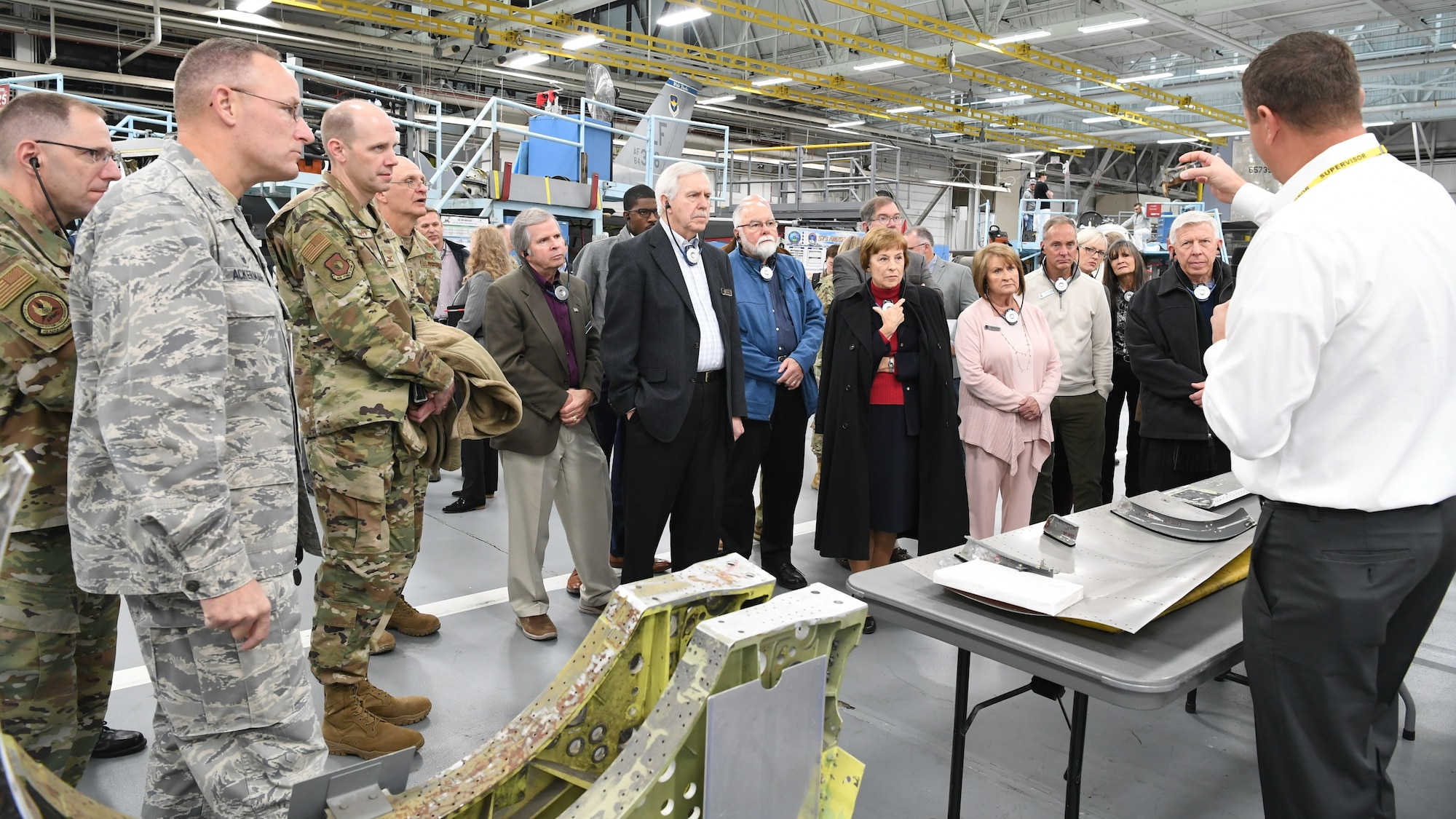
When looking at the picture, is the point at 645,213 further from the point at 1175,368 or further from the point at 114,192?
the point at 114,192

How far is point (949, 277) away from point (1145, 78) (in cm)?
1408

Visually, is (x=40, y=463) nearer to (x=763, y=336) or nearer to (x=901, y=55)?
(x=763, y=336)

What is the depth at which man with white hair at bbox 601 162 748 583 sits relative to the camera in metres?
3.24

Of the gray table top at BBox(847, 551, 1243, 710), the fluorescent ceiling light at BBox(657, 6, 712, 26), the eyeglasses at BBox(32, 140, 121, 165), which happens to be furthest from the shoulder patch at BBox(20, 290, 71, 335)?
the fluorescent ceiling light at BBox(657, 6, 712, 26)

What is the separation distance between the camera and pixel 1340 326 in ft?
4.88

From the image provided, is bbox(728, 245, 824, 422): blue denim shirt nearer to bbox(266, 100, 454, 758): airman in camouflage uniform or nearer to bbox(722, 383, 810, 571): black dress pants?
bbox(722, 383, 810, 571): black dress pants

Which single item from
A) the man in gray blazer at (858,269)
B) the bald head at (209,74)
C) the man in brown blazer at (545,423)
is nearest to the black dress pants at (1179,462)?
the man in gray blazer at (858,269)

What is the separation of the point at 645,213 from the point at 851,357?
5.18 feet

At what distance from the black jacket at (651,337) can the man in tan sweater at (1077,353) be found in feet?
6.54

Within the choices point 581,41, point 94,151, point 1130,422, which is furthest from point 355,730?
point 581,41

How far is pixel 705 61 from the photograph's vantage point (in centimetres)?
1547

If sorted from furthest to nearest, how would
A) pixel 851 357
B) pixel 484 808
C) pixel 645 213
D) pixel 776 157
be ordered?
1. pixel 776 157
2. pixel 645 213
3. pixel 851 357
4. pixel 484 808

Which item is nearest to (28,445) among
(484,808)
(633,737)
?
(484,808)

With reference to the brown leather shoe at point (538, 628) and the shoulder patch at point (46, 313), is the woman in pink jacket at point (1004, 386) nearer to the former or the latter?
the brown leather shoe at point (538, 628)
